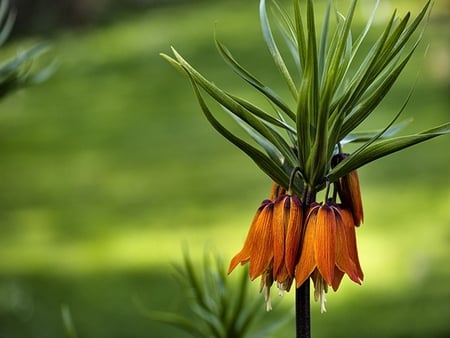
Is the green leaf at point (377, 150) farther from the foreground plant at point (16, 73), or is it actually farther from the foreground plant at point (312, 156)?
the foreground plant at point (16, 73)

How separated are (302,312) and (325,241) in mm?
49

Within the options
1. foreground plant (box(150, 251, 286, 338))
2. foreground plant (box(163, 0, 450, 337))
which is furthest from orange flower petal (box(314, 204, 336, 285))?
foreground plant (box(150, 251, 286, 338))

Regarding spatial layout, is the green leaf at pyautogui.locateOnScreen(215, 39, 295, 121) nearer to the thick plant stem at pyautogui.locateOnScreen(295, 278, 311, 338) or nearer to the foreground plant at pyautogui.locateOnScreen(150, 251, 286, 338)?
the thick plant stem at pyautogui.locateOnScreen(295, 278, 311, 338)

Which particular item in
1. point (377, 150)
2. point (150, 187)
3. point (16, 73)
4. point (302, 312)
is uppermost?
point (150, 187)

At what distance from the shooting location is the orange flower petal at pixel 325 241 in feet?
2.20

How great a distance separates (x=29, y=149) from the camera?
16.8 ft

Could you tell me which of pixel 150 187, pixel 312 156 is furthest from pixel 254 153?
pixel 150 187

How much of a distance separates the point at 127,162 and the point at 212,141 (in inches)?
17.2

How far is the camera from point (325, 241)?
0.67 meters

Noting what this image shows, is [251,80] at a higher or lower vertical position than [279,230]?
higher

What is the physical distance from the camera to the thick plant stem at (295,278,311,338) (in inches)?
25.8

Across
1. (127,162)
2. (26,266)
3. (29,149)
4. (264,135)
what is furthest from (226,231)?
(264,135)

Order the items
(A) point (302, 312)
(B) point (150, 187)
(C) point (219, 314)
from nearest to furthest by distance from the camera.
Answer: (A) point (302, 312), (C) point (219, 314), (B) point (150, 187)

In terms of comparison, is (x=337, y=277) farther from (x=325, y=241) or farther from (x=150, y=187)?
(x=150, y=187)
